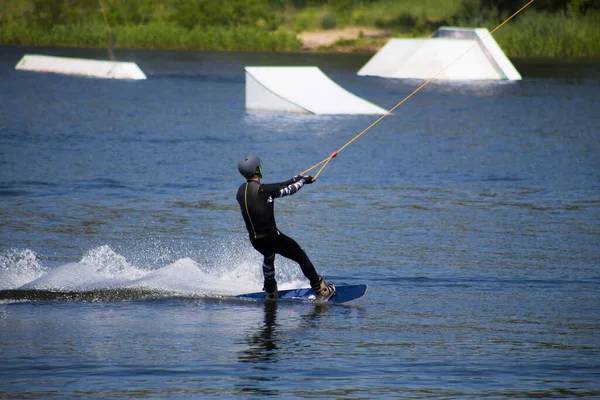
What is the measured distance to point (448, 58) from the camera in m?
48.7

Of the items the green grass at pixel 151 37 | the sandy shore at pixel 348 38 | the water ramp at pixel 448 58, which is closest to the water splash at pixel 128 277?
the water ramp at pixel 448 58

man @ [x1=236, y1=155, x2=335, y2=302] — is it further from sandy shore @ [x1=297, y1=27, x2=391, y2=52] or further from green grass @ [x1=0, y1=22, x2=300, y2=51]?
sandy shore @ [x1=297, y1=27, x2=391, y2=52]

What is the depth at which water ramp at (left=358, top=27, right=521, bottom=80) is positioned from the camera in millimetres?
48531

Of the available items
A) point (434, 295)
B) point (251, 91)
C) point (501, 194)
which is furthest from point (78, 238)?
point (251, 91)

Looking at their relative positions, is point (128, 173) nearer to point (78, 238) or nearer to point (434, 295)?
point (78, 238)

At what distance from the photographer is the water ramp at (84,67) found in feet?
166

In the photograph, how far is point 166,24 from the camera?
79.3 m

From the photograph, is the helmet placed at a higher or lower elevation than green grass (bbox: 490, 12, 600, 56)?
lower

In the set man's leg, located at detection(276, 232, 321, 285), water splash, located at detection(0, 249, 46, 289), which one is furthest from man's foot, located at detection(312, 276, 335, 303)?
water splash, located at detection(0, 249, 46, 289)

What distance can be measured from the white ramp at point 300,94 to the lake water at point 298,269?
424 cm

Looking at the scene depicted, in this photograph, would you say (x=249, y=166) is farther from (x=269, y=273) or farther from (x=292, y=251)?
(x=269, y=273)

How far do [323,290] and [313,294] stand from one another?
280mm

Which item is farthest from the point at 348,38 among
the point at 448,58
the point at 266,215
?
the point at 266,215

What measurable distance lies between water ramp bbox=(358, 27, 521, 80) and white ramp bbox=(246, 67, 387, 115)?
44.0 feet
